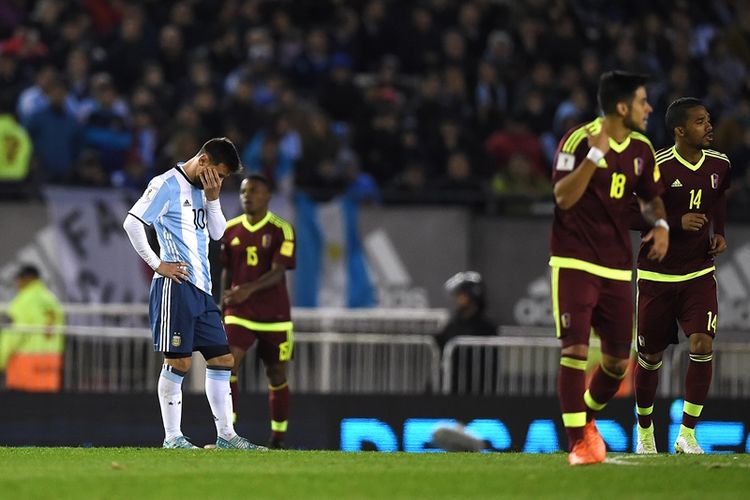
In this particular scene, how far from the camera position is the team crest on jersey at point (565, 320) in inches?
414

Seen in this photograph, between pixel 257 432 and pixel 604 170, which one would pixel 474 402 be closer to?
pixel 257 432

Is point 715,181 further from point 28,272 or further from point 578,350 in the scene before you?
point 28,272

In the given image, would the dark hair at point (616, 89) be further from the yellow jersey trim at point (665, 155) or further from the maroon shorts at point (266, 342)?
the maroon shorts at point (266, 342)

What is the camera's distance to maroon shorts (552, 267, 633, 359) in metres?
10.5

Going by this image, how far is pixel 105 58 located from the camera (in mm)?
22578

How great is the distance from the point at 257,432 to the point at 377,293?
12.1ft

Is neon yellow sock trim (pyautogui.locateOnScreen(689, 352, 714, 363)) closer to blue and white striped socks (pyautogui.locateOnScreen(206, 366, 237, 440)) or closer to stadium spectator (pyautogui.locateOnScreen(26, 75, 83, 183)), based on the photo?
blue and white striped socks (pyautogui.locateOnScreen(206, 366, 237, 440))

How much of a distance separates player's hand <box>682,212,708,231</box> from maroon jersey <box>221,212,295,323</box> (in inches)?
161

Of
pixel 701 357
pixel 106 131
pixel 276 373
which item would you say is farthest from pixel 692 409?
pixel 106 131

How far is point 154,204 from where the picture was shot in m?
12.4

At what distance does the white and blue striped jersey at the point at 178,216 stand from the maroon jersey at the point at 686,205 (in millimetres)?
3425

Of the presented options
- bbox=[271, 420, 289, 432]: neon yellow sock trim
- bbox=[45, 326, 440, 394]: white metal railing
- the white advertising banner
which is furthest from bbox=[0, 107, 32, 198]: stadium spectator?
bbox=[271, 420, 289, 432]: neon yellow sock trim

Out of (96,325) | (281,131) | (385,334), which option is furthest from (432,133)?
(96,325)

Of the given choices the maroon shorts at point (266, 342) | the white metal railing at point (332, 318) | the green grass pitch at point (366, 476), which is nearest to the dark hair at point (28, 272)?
the white metal railing at point (332, 318)
